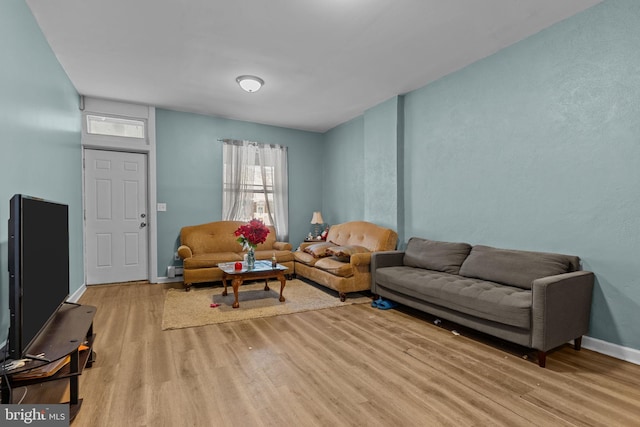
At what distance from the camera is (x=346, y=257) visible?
167 inches

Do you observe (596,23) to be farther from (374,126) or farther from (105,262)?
(105,262)

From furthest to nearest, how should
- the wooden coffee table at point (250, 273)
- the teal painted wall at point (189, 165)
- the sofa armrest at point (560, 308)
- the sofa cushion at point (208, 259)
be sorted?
the teal painted wall at point (189, 165) → the sofa cushion at point (208, 259) → the wooden coffee table at point (250, 273) → the sofa armrest at point (560, 308)

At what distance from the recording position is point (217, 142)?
563 cm

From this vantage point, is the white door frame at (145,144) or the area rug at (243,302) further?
the white door frame at (145,144)

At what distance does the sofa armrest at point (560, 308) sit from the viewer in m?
2.31

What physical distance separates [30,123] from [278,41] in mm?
2218

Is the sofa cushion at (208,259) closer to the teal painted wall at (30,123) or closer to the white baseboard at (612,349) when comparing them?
the teal painted wall at (30,123)

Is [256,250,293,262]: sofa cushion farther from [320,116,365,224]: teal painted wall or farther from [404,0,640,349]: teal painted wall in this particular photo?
[404,0,640,349]: teal painted wall

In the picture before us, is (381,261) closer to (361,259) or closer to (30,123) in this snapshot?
(361,259)

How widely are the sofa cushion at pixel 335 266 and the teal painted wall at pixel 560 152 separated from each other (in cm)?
123

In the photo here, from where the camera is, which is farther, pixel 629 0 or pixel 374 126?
pixel 374 126

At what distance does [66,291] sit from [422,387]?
2.54 meters

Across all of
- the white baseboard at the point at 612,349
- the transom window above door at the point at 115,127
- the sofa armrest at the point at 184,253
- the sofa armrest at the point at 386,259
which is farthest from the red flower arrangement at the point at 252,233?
the white baseboard at the point at 612,349

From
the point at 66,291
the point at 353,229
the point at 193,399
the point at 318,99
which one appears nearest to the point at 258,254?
the point at 353,229
